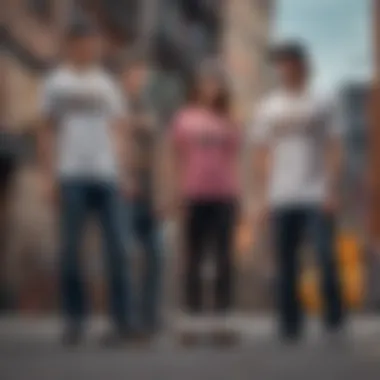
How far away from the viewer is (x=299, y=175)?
25.6ft

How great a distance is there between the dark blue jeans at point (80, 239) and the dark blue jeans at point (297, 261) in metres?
0.71

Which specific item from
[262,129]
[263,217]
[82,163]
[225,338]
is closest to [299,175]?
[262,129]

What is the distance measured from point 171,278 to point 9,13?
5169 millimetres

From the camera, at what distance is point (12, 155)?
696 inches

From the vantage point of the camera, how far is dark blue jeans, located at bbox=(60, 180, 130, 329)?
24.9 ft

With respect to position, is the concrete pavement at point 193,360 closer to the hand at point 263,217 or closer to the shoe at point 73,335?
the shoe at point 73,335

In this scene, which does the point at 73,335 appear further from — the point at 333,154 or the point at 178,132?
the point at 333,154

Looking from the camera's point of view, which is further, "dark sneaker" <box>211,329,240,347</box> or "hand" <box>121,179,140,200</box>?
"hand" <box>121,179,140,200</box>

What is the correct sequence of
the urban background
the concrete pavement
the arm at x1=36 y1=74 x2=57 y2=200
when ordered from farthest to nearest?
the urban background < the arm at x1=36 y1=74 x2=57 y2=200 < the concrete pavement

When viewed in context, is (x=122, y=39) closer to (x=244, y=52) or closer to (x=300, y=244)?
(x=244, y=52)

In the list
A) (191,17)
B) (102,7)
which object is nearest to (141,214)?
(102,7)

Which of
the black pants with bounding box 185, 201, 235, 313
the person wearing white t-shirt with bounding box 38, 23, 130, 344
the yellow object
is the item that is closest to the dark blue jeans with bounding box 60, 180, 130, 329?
the person wearing white t-shirt with bounding box 38, 23, 130, 344

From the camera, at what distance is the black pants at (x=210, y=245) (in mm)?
7859

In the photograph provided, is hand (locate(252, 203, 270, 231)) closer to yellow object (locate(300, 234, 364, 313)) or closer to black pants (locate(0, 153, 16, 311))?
yellow object (locate(300, 234, 364, 313))
